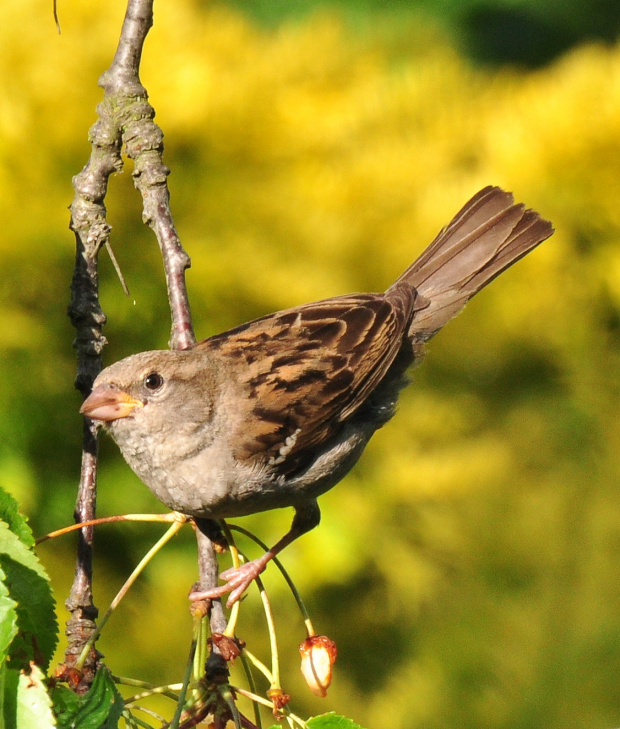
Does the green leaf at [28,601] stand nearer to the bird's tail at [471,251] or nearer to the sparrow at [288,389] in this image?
the sparrow at [288,389]

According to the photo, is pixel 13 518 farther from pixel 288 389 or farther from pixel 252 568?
pixel 288 389

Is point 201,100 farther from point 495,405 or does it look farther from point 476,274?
point 495,405

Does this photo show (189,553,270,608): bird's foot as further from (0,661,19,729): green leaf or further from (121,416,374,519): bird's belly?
(0,661,19,729): green leaf

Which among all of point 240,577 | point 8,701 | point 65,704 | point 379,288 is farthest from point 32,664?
point 379,288

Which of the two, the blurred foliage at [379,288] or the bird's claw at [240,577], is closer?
the bird's claw at [240,577]

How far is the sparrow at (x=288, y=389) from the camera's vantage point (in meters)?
2.11

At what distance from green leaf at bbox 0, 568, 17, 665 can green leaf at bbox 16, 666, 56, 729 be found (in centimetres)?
10

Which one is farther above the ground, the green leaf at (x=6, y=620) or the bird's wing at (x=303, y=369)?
the bird's wing at (x=303, y=369)

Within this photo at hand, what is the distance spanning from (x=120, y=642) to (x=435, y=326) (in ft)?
4.90

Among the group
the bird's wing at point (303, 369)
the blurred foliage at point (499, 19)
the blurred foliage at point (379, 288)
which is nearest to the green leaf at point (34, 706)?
the bird's wing at point (303, 369)

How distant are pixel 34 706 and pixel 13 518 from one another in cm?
28

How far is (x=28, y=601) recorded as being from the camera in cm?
137

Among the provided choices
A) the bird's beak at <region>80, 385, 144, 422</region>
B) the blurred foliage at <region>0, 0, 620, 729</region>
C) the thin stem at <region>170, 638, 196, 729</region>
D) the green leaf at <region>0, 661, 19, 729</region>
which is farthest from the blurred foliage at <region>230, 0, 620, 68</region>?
the green leaf at <region>0, 661, 19, 729</region>

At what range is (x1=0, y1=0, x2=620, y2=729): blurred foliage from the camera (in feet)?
10.1
